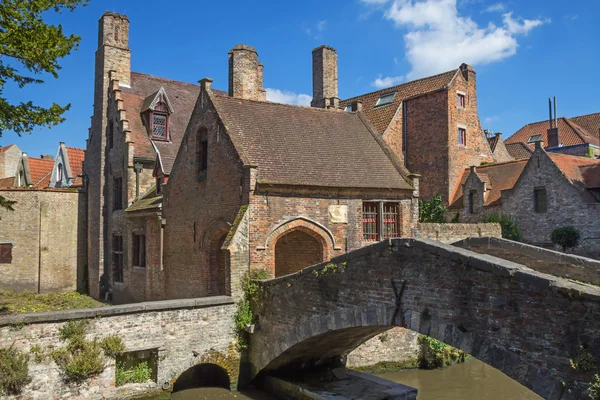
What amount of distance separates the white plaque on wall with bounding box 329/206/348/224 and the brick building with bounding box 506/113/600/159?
2600 cm

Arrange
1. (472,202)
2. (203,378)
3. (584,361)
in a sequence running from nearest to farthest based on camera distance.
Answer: (584,361)
(203,378)
(472,202)

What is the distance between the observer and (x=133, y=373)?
14.1 metres

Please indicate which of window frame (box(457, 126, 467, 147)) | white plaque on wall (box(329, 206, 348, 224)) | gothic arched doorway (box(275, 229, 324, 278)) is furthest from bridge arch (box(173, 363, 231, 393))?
Answer: window frame (box(457, 126, 467, 147))

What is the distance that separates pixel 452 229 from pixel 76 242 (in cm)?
1837

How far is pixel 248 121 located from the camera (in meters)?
18.3

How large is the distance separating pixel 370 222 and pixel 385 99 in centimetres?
1525

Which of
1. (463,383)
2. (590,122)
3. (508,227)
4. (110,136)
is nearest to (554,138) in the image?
(590,122)

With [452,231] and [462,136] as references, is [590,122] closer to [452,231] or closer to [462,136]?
[462,136]

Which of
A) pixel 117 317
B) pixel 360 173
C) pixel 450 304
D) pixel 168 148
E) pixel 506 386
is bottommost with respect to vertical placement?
pixel 506 386

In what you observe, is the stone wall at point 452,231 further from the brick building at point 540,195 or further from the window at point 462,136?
the window at point 462,136

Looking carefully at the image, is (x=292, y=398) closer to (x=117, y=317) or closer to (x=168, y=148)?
(x=117, y=317)

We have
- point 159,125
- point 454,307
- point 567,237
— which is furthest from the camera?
point 159,125

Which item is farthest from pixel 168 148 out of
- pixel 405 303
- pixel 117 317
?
pixel 405 303

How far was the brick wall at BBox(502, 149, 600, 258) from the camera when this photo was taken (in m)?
23.0
